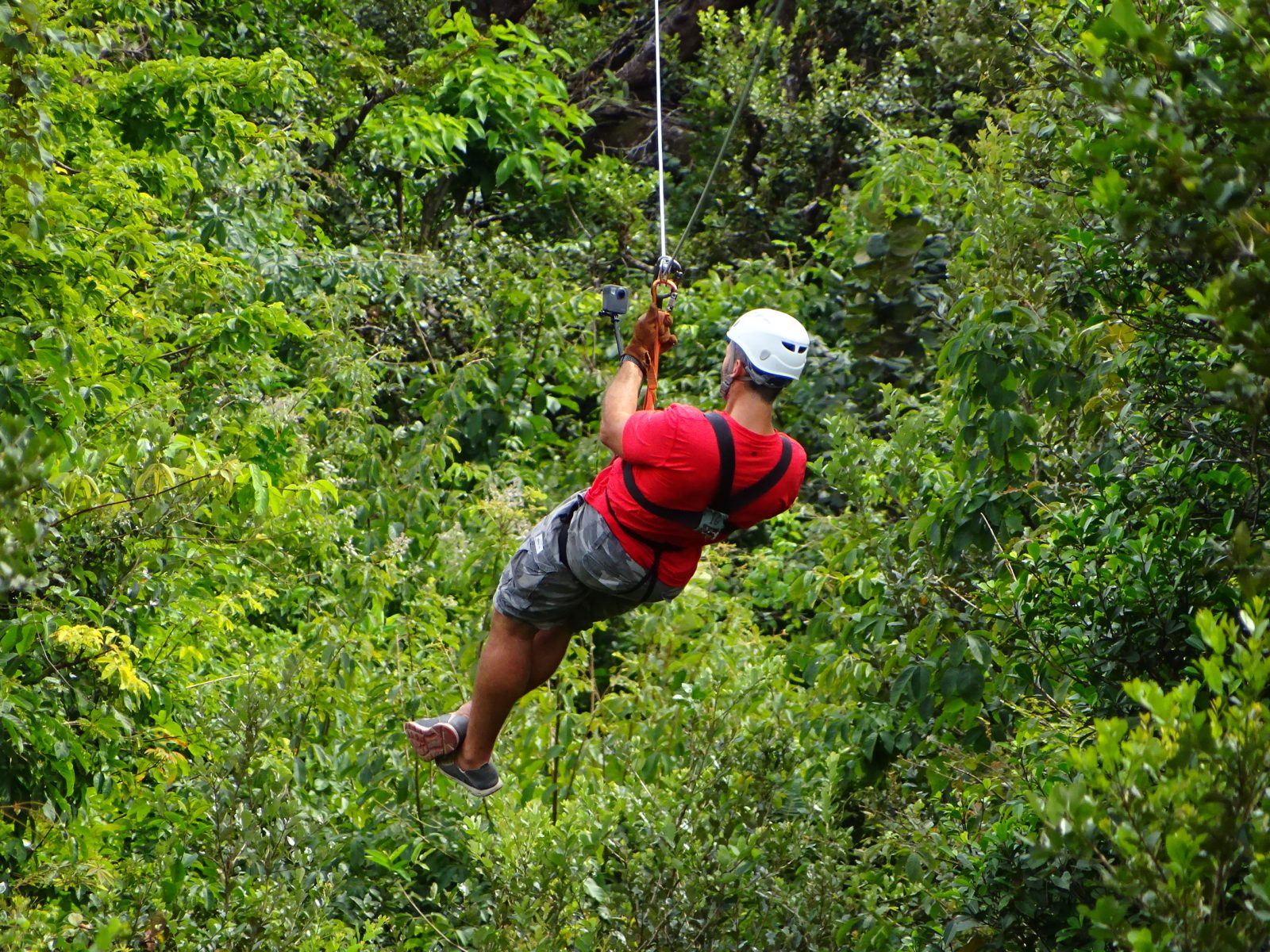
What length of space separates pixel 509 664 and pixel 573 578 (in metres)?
0.37

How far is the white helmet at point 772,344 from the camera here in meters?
4.11

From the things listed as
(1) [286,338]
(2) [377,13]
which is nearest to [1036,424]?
(1) [286,338]

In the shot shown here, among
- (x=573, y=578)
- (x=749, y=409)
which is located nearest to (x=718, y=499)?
(x=749, y=409)

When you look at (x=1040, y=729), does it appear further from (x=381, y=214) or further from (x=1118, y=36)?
(x=381, y=214)

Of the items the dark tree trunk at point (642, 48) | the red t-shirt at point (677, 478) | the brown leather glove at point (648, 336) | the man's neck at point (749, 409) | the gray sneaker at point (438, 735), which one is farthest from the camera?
the dark tree trunk at point (642, 48)

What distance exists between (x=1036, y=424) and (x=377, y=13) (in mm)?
8877

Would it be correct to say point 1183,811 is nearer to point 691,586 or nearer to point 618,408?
point 618,408

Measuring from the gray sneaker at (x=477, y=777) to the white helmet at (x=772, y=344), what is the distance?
5.06ft

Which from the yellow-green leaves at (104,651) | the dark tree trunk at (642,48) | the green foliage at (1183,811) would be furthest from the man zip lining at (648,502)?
the dark tree trunk at (642,48)

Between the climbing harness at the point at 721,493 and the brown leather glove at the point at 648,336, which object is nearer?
the climbing harness at the point at 721,493

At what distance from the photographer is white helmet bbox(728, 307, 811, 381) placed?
4.11 m

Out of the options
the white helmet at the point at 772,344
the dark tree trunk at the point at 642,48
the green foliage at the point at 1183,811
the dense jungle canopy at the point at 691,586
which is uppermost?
the green foliage at the point at 1183,811

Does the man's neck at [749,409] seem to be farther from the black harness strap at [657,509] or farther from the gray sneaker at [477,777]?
the gray sneaker at [477,777]

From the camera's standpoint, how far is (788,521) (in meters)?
8.91
